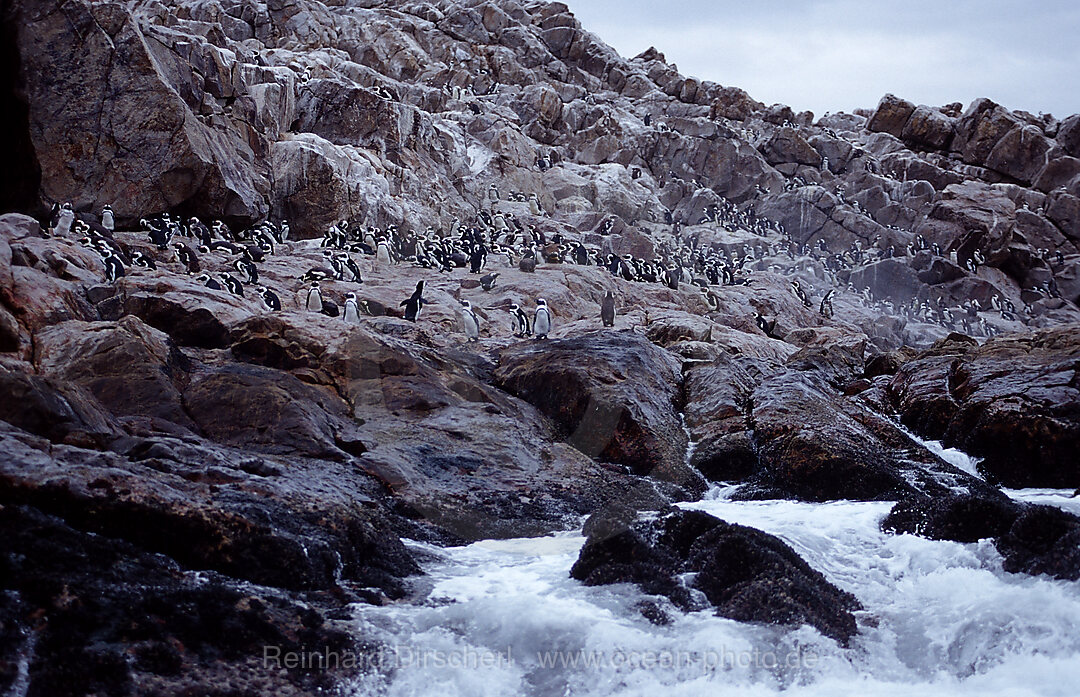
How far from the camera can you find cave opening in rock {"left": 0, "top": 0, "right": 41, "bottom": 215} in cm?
1991

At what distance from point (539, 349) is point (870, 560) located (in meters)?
6.69

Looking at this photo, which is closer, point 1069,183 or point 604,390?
point 604,390

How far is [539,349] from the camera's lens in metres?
13.8

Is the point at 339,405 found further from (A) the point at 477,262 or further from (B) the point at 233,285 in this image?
(A) the point at 477,262

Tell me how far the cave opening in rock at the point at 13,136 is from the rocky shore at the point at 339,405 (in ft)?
0.21

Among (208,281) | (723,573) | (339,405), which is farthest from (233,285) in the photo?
(723,573)

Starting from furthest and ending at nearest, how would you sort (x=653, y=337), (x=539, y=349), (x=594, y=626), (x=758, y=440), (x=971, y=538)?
(x=653, y=337) → (x=539, y=349) → (x=758, y=440) → (x=971, y=538) → (x=594, y=626)

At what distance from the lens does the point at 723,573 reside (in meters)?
7.42

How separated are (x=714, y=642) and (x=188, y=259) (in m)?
16.8

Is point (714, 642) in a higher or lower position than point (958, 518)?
lower

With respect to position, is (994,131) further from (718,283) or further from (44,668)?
(44,668)

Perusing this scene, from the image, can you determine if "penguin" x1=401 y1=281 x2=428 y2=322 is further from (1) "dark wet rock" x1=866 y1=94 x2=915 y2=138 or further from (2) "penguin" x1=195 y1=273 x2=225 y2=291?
(1) "dark wet rock" x1=866 y1=94 x2=915 y2=138

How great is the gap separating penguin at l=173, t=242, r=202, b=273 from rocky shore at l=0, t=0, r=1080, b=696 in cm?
17

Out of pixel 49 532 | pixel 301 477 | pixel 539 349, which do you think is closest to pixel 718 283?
pixel 539 349
